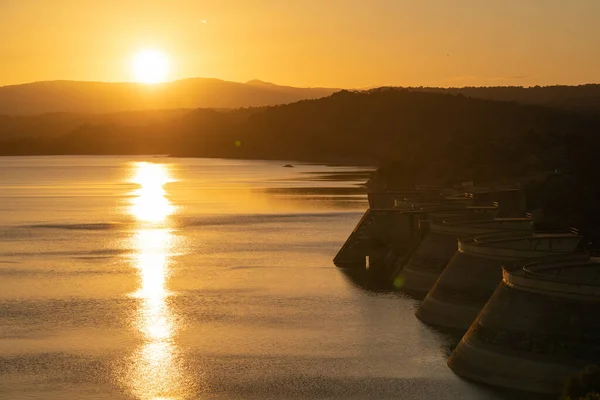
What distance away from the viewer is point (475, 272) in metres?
60.5

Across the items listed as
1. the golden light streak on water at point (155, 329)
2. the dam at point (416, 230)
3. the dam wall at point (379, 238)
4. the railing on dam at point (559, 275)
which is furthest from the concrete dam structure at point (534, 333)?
the dam wall at point (379, 238)

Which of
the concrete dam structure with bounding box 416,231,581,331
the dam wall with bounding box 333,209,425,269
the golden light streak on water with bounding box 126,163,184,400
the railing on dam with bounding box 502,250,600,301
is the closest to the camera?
the railing on dam with bounding box 502,250,600,301

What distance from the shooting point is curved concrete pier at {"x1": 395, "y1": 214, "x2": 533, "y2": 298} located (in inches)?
2886

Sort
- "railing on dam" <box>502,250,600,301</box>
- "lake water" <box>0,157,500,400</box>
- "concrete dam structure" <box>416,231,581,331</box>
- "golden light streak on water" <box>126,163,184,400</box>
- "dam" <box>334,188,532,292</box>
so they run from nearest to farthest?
"railing on dam" <box>502,250,600,301</box>, "lake water" <box>0,157,500,400</box>, "golden light streak on water" <box>126,163,184,400</box>, "concrete dam structure" <box>416,231,581,331</box>, "dam" <box>334,188,532,292</box>

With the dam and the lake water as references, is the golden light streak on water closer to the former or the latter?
the lake water

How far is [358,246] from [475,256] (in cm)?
3665

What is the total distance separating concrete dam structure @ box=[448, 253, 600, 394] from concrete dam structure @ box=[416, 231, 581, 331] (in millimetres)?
7709

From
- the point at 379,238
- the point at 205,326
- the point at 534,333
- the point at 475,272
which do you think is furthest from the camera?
the point at 379,238

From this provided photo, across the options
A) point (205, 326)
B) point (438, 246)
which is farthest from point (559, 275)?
point (205, 326)

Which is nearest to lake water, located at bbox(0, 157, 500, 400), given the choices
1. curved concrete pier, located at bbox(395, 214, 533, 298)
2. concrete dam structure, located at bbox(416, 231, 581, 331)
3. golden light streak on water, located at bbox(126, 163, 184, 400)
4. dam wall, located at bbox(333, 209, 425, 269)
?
golden light streak on water, located at bbox(126, 163, 184, 400)

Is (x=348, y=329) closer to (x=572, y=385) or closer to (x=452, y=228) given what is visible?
(x=452, y=228)

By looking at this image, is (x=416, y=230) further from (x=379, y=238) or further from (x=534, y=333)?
(x=534, y=333)

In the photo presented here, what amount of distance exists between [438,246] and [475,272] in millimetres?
14251

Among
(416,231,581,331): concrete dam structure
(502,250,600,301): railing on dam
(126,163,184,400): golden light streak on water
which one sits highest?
(502,250,600,301): railing on dam
